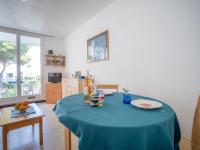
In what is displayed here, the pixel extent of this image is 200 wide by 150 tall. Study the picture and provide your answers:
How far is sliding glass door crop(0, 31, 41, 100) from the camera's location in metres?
3.76

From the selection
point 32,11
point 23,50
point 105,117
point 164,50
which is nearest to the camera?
point 105,117

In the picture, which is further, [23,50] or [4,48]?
[23,50]

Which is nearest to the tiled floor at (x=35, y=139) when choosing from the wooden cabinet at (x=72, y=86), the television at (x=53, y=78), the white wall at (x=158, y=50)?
the wooden cabinet at (x=72, y=86)

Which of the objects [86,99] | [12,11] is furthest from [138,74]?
[12,11]

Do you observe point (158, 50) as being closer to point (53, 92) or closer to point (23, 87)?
point (53, 92)

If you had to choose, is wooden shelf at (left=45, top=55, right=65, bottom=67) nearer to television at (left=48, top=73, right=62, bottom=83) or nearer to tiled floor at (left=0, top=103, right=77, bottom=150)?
television at (left=48, top=73, right=62, bottom=83)

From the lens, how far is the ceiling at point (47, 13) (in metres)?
2.37

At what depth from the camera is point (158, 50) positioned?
1648 millimetres

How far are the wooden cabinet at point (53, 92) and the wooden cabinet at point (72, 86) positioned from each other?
50 cm

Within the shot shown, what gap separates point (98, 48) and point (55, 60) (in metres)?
2.55

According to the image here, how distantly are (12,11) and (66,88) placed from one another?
2400 mm

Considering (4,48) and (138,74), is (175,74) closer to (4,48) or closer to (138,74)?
(138,74)

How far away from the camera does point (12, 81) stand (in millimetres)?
3902

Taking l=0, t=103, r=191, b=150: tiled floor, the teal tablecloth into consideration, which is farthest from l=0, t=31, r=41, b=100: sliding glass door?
the teal tablecloth
